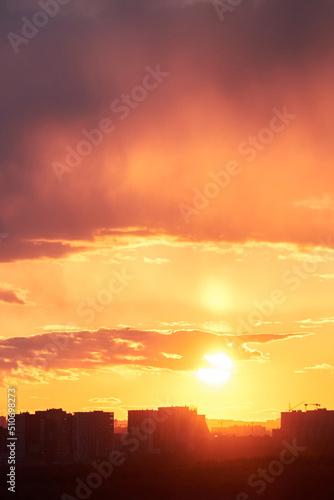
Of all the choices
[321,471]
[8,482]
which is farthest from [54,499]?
[321,471]

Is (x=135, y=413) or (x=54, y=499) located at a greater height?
(x=135, y=413)

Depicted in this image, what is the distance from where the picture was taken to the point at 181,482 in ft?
386

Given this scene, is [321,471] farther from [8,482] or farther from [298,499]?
[8,482]

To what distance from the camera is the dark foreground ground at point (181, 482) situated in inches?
4021

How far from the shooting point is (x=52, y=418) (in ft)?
547

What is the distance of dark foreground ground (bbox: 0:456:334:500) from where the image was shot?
4021 inches

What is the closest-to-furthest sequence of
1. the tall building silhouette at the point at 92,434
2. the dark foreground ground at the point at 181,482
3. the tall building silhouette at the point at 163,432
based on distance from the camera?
the dark foreground ground at the point at 181,482
the tall building silhouette at the point at 92,434
the tall building silhouette at the point at 163,432

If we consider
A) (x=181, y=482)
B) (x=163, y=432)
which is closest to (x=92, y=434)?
(x=163, y=432)

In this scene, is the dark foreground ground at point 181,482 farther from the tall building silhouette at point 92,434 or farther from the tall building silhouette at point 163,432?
the tall building silhouette at point 163,432

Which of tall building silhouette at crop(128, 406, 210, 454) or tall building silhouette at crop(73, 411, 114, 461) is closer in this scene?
tall building silhouette at crop(73, 411, 114, 461)

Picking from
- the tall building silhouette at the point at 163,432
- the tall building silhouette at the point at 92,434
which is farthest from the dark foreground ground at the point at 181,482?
the tall building silhouette at the point at 163,432

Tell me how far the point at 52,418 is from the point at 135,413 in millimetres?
34914

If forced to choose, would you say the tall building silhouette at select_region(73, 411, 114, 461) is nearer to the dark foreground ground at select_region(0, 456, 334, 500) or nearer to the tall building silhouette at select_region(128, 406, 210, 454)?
the tall building silhouette at select_region(128, 406, 210, 454)

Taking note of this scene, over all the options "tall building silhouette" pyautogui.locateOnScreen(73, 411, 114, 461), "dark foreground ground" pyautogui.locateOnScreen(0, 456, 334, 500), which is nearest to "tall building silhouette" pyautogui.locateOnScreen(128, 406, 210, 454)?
"tall building silhouette" pyautogui.locateOnScreen(73, 411, 114, 461)
